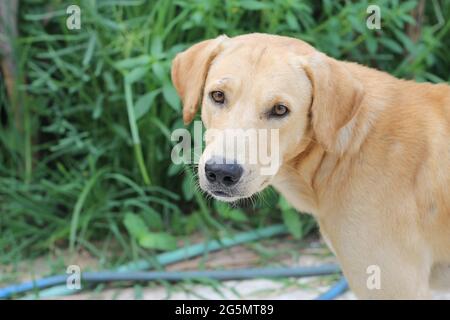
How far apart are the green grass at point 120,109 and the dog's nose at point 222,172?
1705 millimetres

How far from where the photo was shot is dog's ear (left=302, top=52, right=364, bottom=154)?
2785 mm

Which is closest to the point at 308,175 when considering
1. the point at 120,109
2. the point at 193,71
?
the point at 193,71

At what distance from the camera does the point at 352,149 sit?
287 centimetres

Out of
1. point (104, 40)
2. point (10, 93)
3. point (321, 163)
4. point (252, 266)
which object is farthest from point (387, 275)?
point (10, 93)

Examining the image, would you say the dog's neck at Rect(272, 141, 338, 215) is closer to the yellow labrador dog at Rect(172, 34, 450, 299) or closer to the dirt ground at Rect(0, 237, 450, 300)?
the yellow labrador dog at Rect(172, 34, 450, 299)

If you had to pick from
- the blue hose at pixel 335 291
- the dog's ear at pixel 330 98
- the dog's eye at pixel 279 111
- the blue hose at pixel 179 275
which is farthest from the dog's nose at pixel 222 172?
the blue hose at pixel 179 275

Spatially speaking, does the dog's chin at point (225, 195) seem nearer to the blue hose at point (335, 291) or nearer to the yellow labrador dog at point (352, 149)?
the yellow labrador dog at point (352, 149)

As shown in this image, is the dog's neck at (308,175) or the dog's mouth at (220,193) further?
the dog's neck at (308,175)

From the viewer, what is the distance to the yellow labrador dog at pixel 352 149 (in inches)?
108

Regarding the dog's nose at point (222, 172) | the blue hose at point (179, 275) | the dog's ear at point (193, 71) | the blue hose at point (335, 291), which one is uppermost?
the dog's ear at point (193, 71)

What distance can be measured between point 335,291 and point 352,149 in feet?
4.62

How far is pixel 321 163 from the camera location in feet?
9.71

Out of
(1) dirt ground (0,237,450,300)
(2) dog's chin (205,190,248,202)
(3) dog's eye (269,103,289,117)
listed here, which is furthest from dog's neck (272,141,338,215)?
(1) dirt ground (0,237,450,300)

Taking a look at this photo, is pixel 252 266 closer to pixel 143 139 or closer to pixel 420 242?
pixel 143 139
